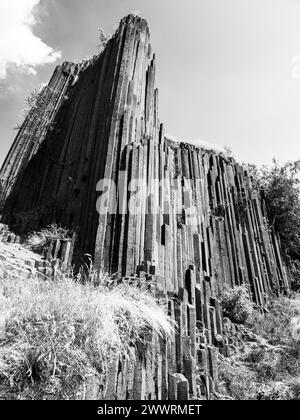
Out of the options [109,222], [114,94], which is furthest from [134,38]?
[109,222]

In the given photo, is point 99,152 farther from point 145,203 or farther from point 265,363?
point 265,363

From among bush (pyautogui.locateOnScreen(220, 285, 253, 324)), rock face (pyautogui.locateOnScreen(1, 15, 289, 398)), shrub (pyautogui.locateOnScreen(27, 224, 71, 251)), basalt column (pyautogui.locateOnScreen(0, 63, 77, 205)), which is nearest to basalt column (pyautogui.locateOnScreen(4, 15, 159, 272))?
rock face (pyautogui.locateOnScreen(1, 15, 289, 398))

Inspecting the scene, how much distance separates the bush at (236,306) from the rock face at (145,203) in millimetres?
489

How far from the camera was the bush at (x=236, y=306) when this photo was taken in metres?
10.1

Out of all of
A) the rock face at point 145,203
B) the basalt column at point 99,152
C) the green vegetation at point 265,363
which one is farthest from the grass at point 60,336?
the basalt column at point 99,152

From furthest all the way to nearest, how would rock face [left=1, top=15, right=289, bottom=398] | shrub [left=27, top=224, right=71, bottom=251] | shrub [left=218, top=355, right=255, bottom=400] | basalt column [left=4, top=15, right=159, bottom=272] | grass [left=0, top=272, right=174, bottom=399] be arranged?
1. basalt column [left=4, top=15, right=159, bottom=272]
2. shrub [left=27, top=224, right=71, bottom=251]
3. rock face [left=1, top=15, right=289, bottom=398]
4. shrub [left=218, top=355, right=255, bottom=400]
5. grass [left=0, top=272, right=174, bottom=399]

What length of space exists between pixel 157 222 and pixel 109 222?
1.35 meters

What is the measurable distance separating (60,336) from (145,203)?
19.1 ft

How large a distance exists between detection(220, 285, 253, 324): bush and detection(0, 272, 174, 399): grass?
19.9ft

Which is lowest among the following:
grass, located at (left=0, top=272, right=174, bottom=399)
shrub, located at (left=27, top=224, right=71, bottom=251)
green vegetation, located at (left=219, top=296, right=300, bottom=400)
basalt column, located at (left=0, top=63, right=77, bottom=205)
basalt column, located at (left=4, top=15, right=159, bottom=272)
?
grass, located at (left=0, top=272, right=174, bottom=399)

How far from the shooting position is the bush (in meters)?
10.1

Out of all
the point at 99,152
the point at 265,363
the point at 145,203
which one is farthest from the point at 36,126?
the point at 265,363

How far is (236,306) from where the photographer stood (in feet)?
33.9

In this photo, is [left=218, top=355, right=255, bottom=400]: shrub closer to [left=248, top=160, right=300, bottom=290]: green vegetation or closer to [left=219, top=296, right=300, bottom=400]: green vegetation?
[left=219, top=296, right=300, bottom=400]: green vegetation
